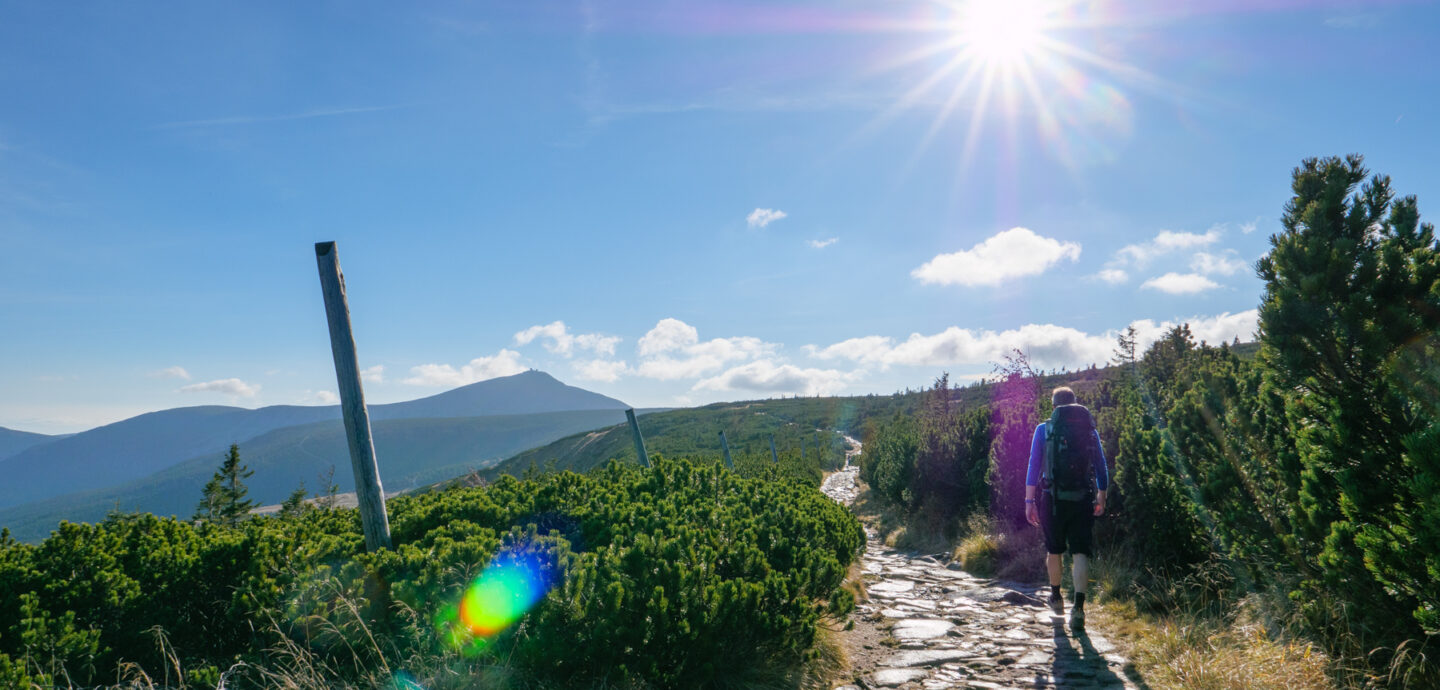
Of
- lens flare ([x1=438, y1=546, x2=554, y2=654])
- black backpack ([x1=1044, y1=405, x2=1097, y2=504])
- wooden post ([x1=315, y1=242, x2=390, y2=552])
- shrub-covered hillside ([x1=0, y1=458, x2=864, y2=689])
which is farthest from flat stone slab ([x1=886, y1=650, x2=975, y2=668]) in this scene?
wooden post ([x1=315, y1=242, x2=390, y2=552])

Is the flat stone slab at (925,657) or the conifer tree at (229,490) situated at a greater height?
the conifer tree at (229,490)

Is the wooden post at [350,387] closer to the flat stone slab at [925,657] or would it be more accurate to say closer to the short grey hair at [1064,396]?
the flat stone slab at [925,657]

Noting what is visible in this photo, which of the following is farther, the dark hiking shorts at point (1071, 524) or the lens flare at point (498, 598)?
the dark hiking shorts at point (1071, 524)

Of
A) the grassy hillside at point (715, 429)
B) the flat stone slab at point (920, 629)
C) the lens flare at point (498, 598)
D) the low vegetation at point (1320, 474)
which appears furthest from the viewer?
the grassy hillside at point (715, 429)

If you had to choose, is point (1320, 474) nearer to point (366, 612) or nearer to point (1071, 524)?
point (1071, 524)

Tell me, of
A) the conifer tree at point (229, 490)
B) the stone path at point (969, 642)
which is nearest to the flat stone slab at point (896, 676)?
the stone path at point (969, 642)

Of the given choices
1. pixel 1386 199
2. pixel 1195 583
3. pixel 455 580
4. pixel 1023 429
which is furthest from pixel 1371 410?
pixel 1023 429

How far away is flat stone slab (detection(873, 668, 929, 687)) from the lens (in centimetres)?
448

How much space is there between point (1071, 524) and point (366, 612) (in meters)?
5.13

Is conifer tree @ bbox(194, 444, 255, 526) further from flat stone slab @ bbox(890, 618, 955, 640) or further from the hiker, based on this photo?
the hiker

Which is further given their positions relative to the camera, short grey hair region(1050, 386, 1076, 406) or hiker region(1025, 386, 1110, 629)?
short grey hair region(1050, 386, 1076, 406)

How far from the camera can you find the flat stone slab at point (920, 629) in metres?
5.52

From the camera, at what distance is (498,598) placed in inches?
141

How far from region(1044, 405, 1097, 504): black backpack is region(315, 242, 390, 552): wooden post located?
198 inches
